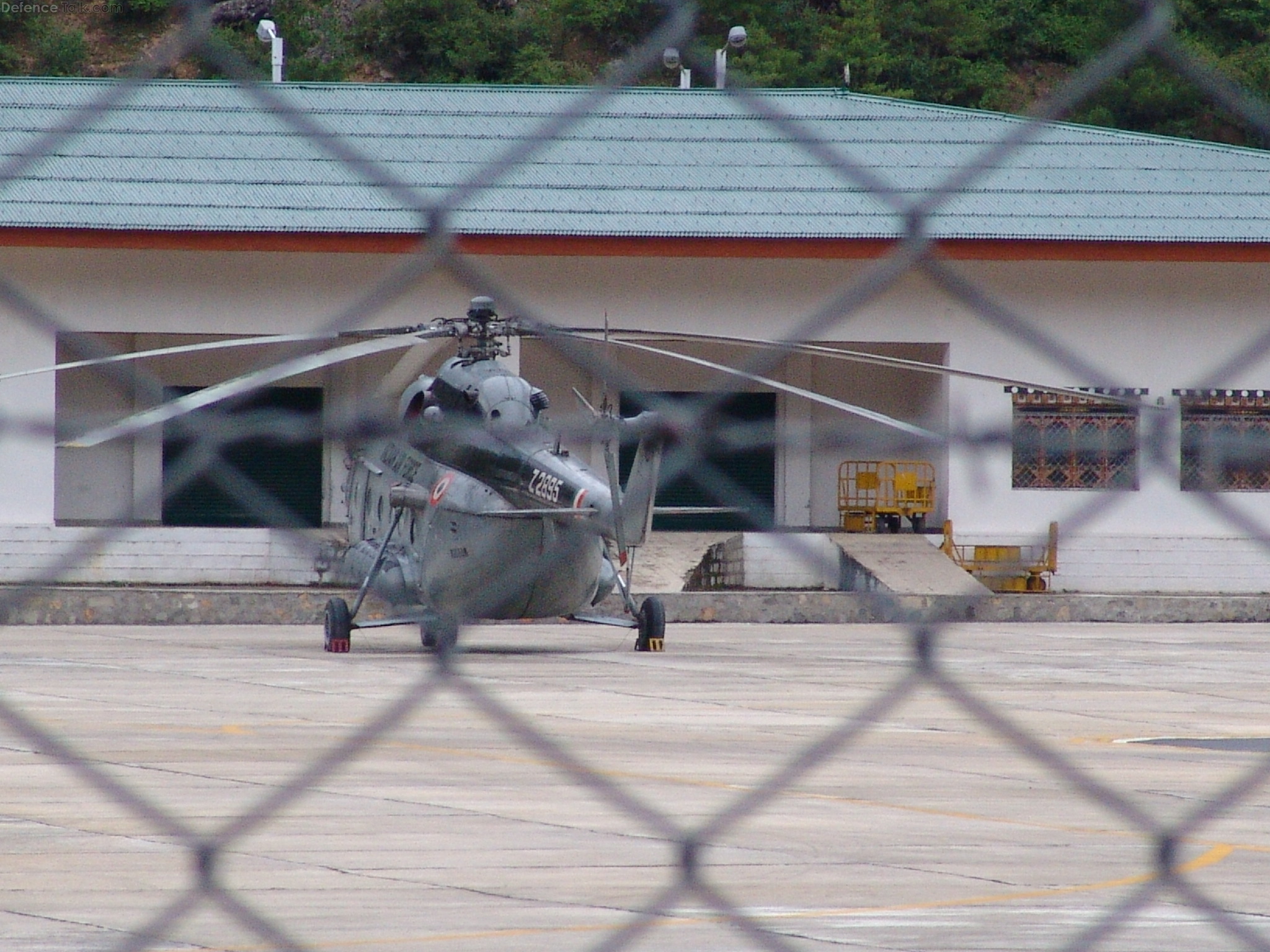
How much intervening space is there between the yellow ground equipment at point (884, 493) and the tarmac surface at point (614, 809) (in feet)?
29.8

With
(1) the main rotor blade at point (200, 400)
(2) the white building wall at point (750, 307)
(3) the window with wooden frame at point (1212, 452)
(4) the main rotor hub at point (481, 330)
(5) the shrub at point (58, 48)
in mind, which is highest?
(2) the white building wall at point (750, 307)

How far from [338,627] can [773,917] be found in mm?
8623

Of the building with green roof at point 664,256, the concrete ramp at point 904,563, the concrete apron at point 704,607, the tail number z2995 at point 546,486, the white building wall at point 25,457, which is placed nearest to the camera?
the tail number z2995 at point 546,486

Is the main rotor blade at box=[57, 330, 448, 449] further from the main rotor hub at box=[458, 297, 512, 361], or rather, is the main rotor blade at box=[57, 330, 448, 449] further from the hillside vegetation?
the main rotor hub at box=[458, 297, 512, 361]

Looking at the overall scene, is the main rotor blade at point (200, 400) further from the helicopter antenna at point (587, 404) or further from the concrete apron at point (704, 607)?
the concrete apron at point (704, 607)

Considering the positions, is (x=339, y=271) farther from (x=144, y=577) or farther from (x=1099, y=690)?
(x=1099, y=690)

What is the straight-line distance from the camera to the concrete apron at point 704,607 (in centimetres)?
1591

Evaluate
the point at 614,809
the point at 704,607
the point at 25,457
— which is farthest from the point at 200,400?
the point at 25,457

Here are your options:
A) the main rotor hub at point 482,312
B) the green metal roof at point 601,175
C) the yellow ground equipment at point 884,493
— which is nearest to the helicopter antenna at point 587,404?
the main rotor hub at point 482,312

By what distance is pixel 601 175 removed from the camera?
67.0 ft

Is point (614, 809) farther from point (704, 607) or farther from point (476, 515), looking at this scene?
point (704, 607)

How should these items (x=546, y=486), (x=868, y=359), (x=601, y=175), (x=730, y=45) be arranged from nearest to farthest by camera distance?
(x=730, y=45)
(x=868, y=359)
(x=546, y=486)
(x=601, y=175)

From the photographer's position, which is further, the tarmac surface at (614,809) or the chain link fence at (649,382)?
the tarmac surface at (614,809)

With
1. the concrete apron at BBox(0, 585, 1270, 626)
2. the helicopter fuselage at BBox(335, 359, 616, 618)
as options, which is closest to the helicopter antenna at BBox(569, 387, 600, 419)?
the helicopter fuselage at BBox(335, 359, 616, 618)
